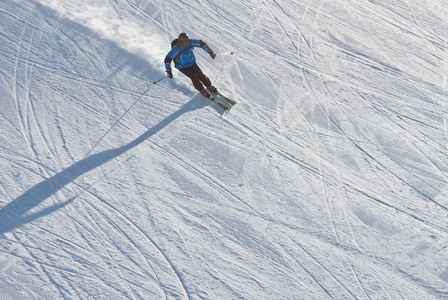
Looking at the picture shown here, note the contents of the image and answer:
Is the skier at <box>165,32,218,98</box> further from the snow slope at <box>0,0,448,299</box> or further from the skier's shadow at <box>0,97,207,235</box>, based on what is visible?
the skier's shadow at <box>0,97,207,235</box>

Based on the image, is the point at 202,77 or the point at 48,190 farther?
the point at 202,77

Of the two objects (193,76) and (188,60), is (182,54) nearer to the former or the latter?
(188,60)

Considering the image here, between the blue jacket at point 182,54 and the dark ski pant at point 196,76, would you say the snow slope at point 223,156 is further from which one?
the blue jacket at point 182,54

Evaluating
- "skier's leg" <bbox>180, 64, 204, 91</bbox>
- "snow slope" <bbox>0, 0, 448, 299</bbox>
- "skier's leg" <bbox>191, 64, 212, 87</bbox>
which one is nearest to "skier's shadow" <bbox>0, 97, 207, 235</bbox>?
"snow slope" <bbox>0, 0, 448, 299</bbox>

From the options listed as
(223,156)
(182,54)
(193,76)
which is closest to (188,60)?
(182,54)

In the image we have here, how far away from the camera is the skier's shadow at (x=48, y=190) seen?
725 cm

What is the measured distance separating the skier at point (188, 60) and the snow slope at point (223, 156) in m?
0.32

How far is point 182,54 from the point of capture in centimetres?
819

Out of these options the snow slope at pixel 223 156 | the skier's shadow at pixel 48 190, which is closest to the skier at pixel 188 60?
the snow slope at pixel 223 156

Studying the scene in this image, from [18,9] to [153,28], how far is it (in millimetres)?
3107

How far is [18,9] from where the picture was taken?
10180mm

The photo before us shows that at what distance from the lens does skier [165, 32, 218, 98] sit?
810 cm

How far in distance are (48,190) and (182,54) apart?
3.35m

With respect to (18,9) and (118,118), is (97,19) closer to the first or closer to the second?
(18,9)
